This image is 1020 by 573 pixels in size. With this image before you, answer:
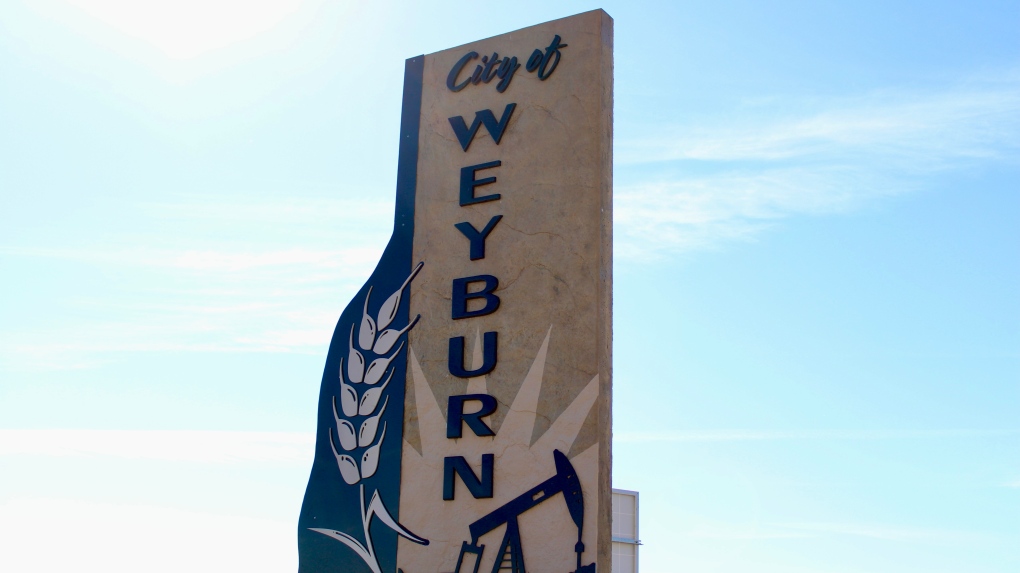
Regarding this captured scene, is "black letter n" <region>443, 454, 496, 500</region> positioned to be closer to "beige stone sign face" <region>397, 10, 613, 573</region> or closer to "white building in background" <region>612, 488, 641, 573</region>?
"beige stone sign face" <region>397, 10, 613, 573</region>

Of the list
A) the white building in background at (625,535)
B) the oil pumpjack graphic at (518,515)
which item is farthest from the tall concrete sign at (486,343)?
the white building in background at (625,535)

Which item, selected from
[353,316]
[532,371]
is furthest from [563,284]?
[353,316]

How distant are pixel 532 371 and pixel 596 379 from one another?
0.55 meters

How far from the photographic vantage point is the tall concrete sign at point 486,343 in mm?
8211

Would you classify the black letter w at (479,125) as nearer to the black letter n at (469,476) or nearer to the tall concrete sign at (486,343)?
the tall concrete sign at (486,343)

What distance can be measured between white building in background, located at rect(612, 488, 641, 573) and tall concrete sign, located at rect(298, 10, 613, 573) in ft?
17.0

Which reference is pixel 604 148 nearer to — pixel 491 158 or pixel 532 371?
pixel 491 158

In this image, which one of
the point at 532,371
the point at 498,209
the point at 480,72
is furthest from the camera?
the point at 480,72

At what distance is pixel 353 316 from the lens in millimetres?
9672

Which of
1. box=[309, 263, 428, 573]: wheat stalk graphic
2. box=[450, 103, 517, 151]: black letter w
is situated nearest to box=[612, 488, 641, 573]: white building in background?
box=[309, 263, 428, 573]: wheat stalk graphic

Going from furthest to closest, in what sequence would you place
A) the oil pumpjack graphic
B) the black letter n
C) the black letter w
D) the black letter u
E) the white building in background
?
the white building in background
the black letter w
the black letter u
the black letter n
the oil pumpjack graphic

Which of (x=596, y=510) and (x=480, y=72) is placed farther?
(x=480, y=72)

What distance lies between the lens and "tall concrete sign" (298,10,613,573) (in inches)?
323

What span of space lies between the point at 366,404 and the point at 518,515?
1.83 meters
